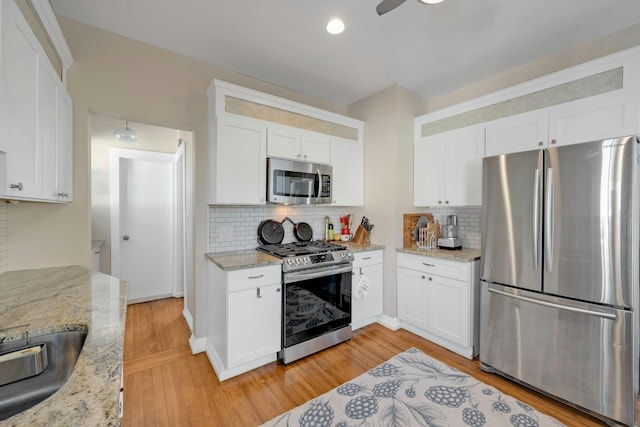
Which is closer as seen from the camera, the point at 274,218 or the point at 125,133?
the point at 274,218

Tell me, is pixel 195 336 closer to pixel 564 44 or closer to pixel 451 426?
pixel 451 426

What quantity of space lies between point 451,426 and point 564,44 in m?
3.21

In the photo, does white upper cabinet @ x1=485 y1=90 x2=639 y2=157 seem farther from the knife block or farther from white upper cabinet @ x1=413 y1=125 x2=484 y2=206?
the knife block

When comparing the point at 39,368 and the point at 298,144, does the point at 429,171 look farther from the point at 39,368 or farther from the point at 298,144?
the point at 39,368

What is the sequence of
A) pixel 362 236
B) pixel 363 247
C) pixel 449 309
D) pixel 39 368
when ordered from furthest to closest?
pixel 362 236 < pixel 363 247 < pixel 449 309 < pixel 39 368

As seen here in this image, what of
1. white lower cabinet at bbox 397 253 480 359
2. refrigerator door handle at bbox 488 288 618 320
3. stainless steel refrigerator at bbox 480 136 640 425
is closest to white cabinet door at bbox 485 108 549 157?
stainless steel refrigerator at bbox 480 136 640 425

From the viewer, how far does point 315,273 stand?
2570 millimetres

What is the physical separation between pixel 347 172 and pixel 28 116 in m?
2.72

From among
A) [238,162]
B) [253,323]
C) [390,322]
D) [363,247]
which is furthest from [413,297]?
[238,162]

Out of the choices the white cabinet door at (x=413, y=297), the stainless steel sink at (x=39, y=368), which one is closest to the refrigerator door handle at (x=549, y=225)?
the white cabinet door at (x=413, y=297)

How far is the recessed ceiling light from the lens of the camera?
2102mm

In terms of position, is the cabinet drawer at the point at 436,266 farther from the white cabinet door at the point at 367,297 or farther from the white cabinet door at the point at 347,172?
the white cabinet door at the point at 347,172

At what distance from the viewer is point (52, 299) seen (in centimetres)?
141

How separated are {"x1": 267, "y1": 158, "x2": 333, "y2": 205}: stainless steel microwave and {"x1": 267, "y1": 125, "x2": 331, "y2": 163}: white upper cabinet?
73mm
